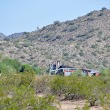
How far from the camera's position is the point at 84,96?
2141 centimetres

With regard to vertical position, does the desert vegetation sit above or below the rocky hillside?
below

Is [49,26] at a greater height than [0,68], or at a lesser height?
greater

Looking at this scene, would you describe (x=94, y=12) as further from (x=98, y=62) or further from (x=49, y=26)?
(x=98, y=62)

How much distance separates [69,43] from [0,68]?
31.7 metres

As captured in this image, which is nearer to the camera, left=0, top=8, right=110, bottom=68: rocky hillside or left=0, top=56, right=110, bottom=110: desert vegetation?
left=0, top=56, right=110, bottom=110: desert vegetation

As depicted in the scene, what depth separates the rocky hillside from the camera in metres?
67.4

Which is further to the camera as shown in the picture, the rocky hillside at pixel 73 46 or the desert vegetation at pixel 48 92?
the rocky hillside at pixel 73 46

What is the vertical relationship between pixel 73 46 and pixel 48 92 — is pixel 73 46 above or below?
above

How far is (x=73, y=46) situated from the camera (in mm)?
73500

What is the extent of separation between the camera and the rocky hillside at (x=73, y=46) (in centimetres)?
6744

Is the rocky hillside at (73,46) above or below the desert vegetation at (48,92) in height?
above

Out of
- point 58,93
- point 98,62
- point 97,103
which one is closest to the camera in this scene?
point 97,103

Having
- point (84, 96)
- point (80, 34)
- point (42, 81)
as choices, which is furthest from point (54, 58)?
point (84, 96)

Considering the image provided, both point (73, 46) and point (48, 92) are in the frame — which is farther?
point (73, 46)
